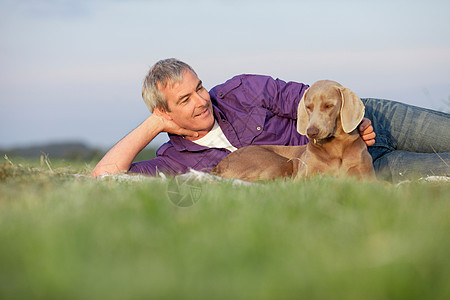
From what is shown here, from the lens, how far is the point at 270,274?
139 centimetres

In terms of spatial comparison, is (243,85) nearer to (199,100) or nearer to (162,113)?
(199,100)

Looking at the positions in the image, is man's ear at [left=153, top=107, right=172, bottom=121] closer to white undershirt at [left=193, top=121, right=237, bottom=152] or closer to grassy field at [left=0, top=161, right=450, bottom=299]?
white undershirt at [left=193, top=121, right=237, bottom=152]

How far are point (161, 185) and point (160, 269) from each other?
4.32 feet

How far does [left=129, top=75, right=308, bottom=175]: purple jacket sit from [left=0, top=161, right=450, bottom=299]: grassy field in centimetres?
278

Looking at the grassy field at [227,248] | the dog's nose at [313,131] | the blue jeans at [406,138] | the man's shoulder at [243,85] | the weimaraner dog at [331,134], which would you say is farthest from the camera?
the man's shoulder at [243,85]

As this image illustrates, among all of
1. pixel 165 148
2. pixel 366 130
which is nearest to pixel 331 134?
pixel 366 130

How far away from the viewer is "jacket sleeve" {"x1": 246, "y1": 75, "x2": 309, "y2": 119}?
16.7 feet

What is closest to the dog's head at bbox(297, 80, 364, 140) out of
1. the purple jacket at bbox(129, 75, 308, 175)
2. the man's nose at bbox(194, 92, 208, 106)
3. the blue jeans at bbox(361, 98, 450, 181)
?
the blue jeans at bbox(361, 98, 450, 181)

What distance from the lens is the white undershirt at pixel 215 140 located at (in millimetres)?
5160

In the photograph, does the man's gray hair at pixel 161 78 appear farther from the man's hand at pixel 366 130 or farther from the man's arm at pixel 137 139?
the man's hand at pixel 366 130

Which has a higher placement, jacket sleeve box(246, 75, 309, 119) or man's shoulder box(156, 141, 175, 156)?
jacket sleeve box(246, 75, 309, 119)

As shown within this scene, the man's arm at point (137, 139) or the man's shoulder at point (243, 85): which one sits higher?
the man's shoulder at point (243, 85)

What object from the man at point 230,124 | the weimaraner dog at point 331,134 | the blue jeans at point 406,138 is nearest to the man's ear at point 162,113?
the man at point 230,124

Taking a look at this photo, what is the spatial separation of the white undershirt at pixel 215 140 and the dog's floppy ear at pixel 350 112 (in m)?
1.67
